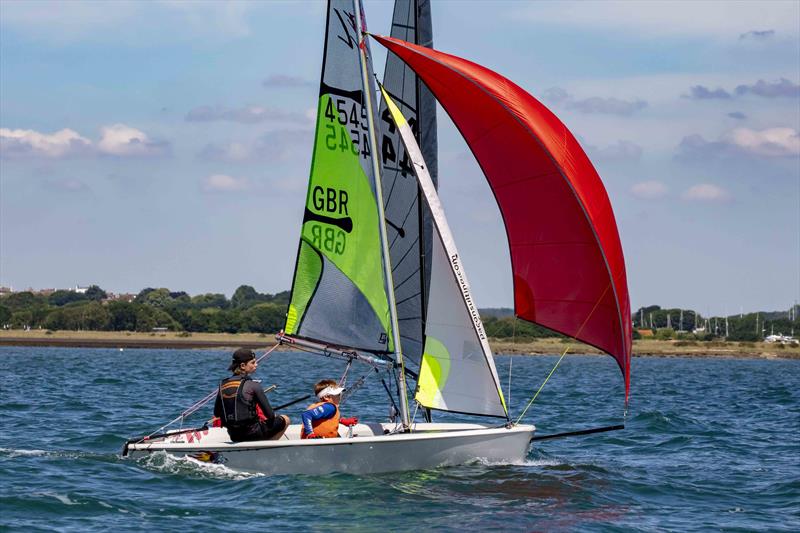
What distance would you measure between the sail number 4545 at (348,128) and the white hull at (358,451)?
12.7 feet

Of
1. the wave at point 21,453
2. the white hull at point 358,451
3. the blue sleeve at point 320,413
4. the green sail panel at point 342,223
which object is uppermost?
the green sail panel at point 342,223

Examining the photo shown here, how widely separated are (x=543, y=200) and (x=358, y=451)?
394 cm

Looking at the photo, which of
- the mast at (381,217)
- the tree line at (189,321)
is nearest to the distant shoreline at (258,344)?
the tree line at (189,321)

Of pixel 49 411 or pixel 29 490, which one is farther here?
pixel 49 411

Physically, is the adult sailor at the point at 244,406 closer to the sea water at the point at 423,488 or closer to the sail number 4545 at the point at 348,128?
the sea water at the point at 423,488

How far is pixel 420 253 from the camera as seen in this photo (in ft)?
52.2

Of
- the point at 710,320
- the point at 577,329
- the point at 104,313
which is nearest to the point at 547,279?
the point at 577,329

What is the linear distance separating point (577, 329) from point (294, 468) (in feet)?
13.3

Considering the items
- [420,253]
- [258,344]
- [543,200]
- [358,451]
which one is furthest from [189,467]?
[258,344]

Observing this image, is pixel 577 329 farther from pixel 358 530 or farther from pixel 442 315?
pixel 358 530

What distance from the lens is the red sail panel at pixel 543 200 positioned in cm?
1470

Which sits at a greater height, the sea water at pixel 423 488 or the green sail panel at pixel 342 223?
the green sail panel at pixel 342 223

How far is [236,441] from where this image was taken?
48.5 ft

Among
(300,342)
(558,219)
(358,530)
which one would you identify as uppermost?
(558,219)
